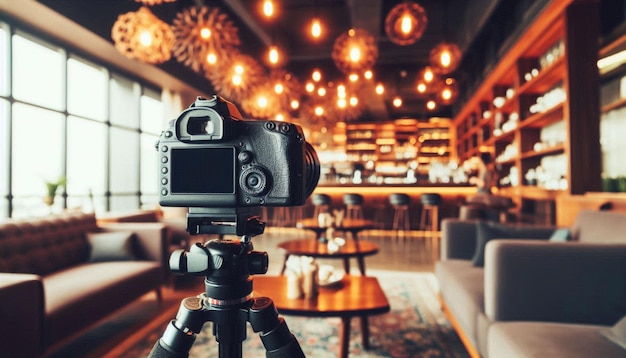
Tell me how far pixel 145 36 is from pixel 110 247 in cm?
170

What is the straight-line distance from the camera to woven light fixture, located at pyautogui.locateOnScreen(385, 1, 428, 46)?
Answer: 3.41 metres

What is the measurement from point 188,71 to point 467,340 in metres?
6.02

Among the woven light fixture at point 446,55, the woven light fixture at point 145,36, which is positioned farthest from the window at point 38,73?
the woven light fixture at point 446,55

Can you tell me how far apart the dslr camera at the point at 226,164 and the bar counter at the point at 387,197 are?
227 inches

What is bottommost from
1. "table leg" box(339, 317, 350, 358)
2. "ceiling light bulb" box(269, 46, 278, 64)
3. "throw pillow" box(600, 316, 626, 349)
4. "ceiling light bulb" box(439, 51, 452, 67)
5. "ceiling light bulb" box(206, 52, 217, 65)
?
"table leg" box(339, 317, 350, 358)

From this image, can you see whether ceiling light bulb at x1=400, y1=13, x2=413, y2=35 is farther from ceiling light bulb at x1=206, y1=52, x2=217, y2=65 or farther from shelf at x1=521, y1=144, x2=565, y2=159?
ceiling light bulb at x1=206, y1=52, x2=217, y2=65

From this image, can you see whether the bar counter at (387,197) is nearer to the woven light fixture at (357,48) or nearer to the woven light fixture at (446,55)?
the woven light fixture at (446,55)

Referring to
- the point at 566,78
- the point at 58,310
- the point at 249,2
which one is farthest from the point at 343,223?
the point at 249,2

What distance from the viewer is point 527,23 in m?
4.26

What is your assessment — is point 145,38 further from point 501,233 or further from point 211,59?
point 501,233

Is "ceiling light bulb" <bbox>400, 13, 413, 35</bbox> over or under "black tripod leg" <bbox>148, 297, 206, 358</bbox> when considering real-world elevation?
over

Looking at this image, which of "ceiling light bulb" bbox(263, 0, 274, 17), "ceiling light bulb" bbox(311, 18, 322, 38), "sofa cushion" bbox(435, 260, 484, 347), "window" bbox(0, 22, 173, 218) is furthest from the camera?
"window" bbox(0, 22, 173, 218)

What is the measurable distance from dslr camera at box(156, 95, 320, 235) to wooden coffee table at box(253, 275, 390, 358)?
944 mm

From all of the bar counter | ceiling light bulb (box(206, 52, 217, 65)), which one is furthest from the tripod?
the bar counter
